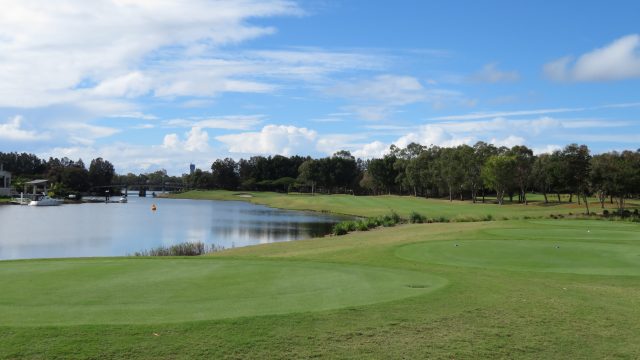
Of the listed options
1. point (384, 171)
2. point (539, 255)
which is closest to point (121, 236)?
point (539, 255)

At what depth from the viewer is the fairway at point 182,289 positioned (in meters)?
9.52

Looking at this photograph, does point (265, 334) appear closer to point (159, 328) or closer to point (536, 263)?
point (159, 328)

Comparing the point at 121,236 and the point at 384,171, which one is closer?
the point at 121,236

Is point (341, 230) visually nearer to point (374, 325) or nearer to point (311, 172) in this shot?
point (374, 325)

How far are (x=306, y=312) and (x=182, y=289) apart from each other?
3281mm

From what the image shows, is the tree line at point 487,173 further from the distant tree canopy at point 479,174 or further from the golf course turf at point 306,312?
the golf course turf at point 306,312

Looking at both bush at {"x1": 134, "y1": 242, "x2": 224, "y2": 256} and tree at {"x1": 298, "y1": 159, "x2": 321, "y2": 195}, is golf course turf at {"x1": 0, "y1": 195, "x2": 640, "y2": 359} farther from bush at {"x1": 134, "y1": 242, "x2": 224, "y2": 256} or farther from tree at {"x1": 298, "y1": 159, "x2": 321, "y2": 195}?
tree at {"x1": 298, "y1": 159, "x2": 321, "y2": 195}

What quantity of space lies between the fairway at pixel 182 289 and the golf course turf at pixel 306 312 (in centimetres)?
3

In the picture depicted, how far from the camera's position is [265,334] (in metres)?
8.70

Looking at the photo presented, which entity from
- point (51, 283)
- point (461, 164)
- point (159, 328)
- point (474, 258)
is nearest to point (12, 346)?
point (159, 328)

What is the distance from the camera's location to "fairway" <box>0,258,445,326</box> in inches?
375

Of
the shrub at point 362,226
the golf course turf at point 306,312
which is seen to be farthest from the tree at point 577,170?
the golf course turf at point 306,312

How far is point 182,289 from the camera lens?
11836 mm

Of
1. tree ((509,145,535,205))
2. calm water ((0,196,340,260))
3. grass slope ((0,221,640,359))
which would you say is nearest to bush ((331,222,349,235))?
calm water ((0,196,340,260))
